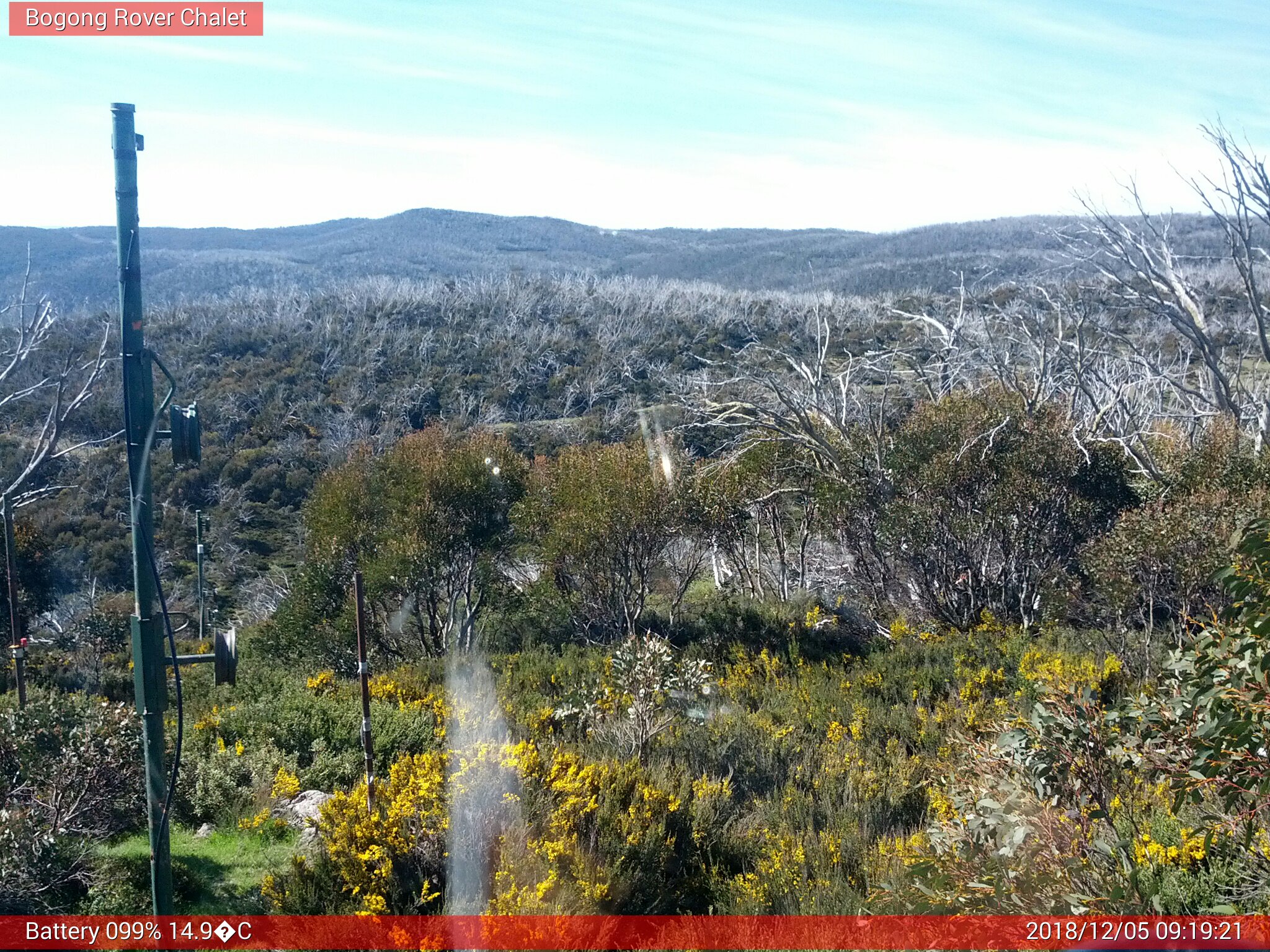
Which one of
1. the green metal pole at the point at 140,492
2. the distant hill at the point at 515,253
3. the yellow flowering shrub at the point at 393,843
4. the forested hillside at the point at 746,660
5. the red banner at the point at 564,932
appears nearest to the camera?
the green metal pole at the point at 140,492

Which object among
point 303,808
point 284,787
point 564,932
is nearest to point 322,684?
point 284,787

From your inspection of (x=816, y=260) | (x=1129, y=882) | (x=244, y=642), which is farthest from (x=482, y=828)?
(x=816, y=260)

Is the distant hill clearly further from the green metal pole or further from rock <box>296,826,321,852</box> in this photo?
the green metal pole

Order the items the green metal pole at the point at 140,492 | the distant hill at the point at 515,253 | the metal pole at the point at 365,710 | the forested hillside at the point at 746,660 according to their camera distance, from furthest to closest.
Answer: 1. the distant hill at the point at 515,253
2. the metal pole at the point at 365,710
3. the forested hillside at the point at 746,660
4. the green metal pole at the point at 140,492

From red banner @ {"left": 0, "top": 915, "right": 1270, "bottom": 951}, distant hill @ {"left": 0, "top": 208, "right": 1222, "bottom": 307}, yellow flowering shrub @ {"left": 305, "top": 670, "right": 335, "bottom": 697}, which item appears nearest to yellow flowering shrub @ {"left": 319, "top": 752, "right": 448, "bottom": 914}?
red banner @ {"left": 0, "top": 915, "right": 1270, "bottom": 951}

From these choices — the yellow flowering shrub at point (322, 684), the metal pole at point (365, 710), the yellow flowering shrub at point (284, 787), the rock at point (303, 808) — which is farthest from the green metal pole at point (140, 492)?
the yellow flowering shrub at point (322, 684)

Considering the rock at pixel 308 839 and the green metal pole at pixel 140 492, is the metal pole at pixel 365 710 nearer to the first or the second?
the rock at pixel 308 839

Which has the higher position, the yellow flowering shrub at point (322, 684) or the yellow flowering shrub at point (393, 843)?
the yellow flowering shrub at point (393, 843)
